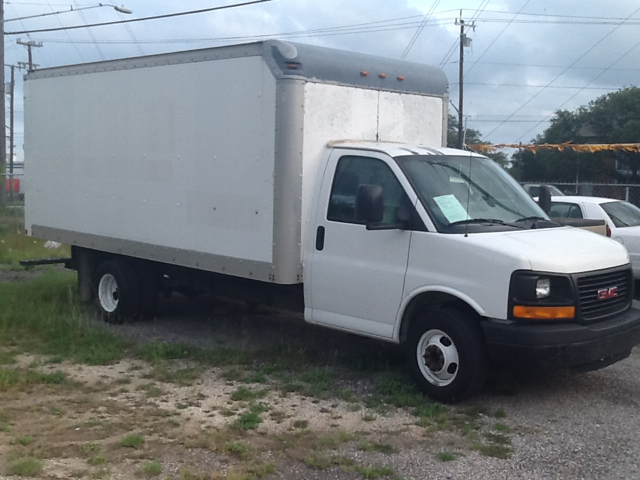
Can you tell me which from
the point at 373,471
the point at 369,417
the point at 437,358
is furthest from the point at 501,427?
the point at 373,471

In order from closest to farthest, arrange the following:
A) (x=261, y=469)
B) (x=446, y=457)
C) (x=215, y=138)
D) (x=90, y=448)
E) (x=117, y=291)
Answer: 1. (x=261, y=469)
2. (x=446, y=457)
3. (x=90, y=448)
4. (x=215, y=138)
5. (x=117, y=291)

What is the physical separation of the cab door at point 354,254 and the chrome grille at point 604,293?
4.72 feet

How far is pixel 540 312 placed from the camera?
620 cm

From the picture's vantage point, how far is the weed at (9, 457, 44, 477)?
514 cm

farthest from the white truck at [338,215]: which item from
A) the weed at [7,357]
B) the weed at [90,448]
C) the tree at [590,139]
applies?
the tree at [590,139]

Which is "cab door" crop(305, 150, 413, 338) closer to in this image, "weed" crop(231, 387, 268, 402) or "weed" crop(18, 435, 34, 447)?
"weed" crop(231, 387, 268, 402)

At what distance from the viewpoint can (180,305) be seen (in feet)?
37.1

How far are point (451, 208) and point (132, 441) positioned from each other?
3.15 metres

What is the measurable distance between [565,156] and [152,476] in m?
31.0

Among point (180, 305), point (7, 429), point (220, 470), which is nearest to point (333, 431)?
point (220, 470)

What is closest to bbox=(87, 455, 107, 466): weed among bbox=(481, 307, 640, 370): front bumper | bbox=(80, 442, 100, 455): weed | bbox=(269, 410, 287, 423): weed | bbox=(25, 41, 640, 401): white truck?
bbox=(80, 442, 100, 455): weed

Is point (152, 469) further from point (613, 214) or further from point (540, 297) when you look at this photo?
point (613, 214)

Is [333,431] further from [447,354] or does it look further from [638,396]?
[638,396]

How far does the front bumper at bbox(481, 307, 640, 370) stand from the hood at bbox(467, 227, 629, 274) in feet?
1.49
